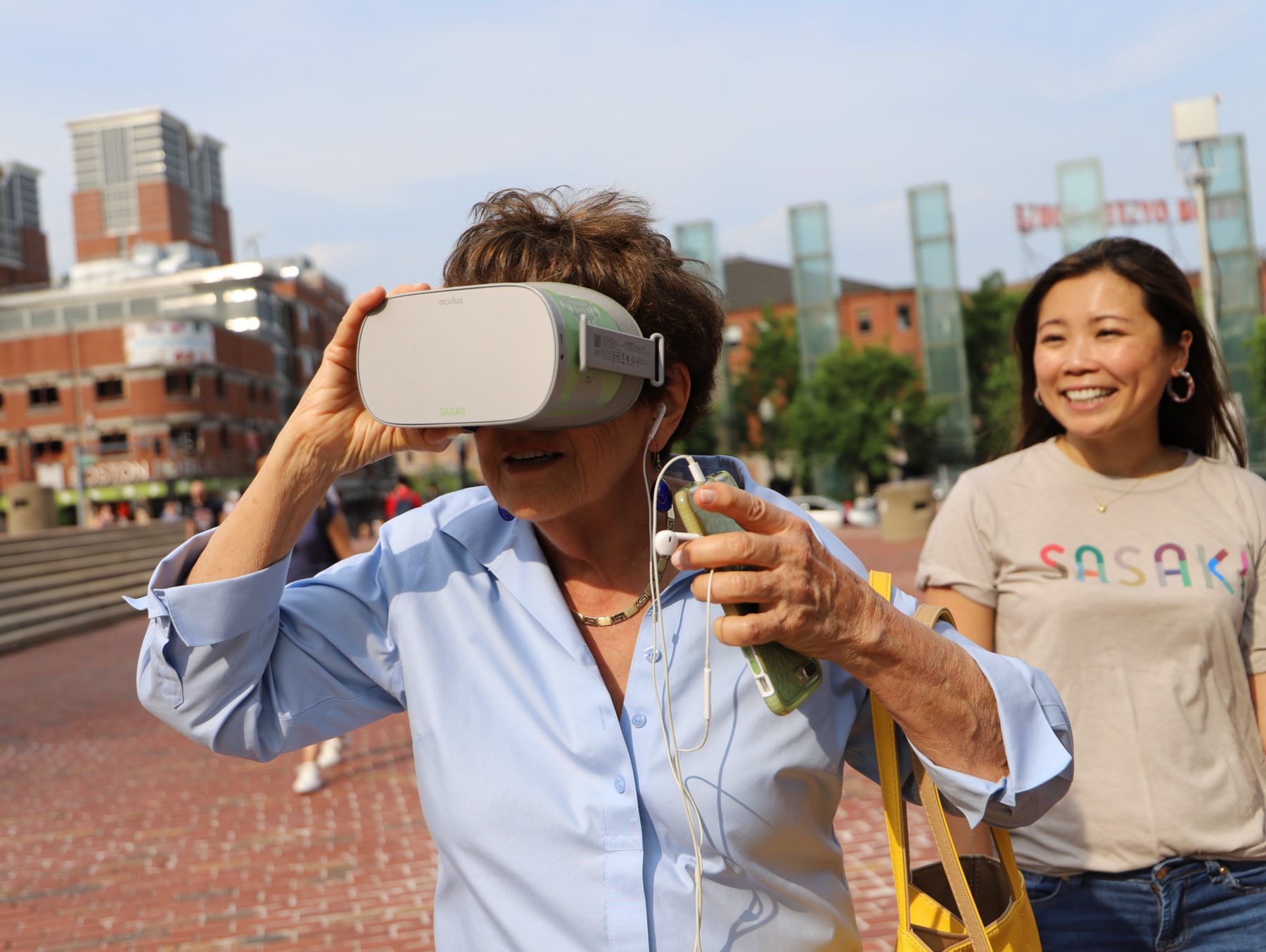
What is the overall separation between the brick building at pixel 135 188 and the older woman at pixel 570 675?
8994 centimetres

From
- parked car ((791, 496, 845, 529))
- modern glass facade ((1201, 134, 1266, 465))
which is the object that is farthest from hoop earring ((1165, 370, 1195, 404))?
modern glass facade ((1201, 134, 1266, 465))

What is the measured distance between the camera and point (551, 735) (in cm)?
160

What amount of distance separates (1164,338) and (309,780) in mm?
6024

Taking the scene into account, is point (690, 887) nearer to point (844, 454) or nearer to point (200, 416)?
point (844, 454)

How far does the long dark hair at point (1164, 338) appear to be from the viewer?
2498mm

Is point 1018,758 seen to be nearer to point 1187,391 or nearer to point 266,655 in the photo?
point 266,655

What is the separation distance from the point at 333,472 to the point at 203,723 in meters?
0.40

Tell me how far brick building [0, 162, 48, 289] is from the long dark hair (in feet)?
292

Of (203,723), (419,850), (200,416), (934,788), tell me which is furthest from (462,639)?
(200,416)

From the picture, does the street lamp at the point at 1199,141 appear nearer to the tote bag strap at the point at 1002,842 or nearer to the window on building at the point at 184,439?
the tote bag strap at the point at 1002,842

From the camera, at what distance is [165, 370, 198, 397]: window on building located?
192 ft

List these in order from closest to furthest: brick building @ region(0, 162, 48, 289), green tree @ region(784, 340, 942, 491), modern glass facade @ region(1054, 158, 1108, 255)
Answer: modern glass facade @ region(1054, 158, 1108, 255), green tree @ region(784, 340, 942, 491), brick building @ region(0, 162, 48, 289)

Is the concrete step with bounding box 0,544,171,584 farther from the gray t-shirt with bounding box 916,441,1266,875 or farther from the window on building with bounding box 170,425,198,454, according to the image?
the window on building with bounding box 170,425,198,454

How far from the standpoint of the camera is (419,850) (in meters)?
5.99
